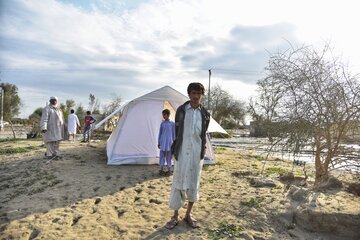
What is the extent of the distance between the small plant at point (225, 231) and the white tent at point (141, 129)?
4351 mm

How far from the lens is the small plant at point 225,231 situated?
13.8ft

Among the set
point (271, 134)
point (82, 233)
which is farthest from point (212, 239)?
point (271, 134)

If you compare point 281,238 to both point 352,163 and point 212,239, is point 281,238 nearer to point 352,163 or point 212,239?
point 212,239

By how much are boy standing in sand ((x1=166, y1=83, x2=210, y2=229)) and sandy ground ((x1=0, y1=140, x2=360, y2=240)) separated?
1.60 ft

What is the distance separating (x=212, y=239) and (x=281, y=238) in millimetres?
1019

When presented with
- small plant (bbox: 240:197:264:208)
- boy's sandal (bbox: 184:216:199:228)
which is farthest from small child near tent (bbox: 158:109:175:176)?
boy's sandal (bbox: 184:216:199:228)

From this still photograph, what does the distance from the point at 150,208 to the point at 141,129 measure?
390cm

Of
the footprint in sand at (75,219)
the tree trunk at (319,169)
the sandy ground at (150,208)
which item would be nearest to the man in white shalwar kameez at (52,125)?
the sandy ground at (150,208)

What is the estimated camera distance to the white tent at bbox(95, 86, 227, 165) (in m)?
8.47

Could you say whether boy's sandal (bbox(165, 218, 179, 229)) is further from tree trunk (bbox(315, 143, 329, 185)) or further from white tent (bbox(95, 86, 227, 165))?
white tent (bbox(95, 86, 227, 165))

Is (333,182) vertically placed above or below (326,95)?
below

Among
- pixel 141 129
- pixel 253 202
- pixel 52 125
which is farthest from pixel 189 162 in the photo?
pixel 52 125

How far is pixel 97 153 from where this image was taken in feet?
33.5

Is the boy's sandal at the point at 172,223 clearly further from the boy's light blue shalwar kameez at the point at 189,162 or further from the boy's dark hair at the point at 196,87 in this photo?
the boy's dark hair at the point at 196,87
